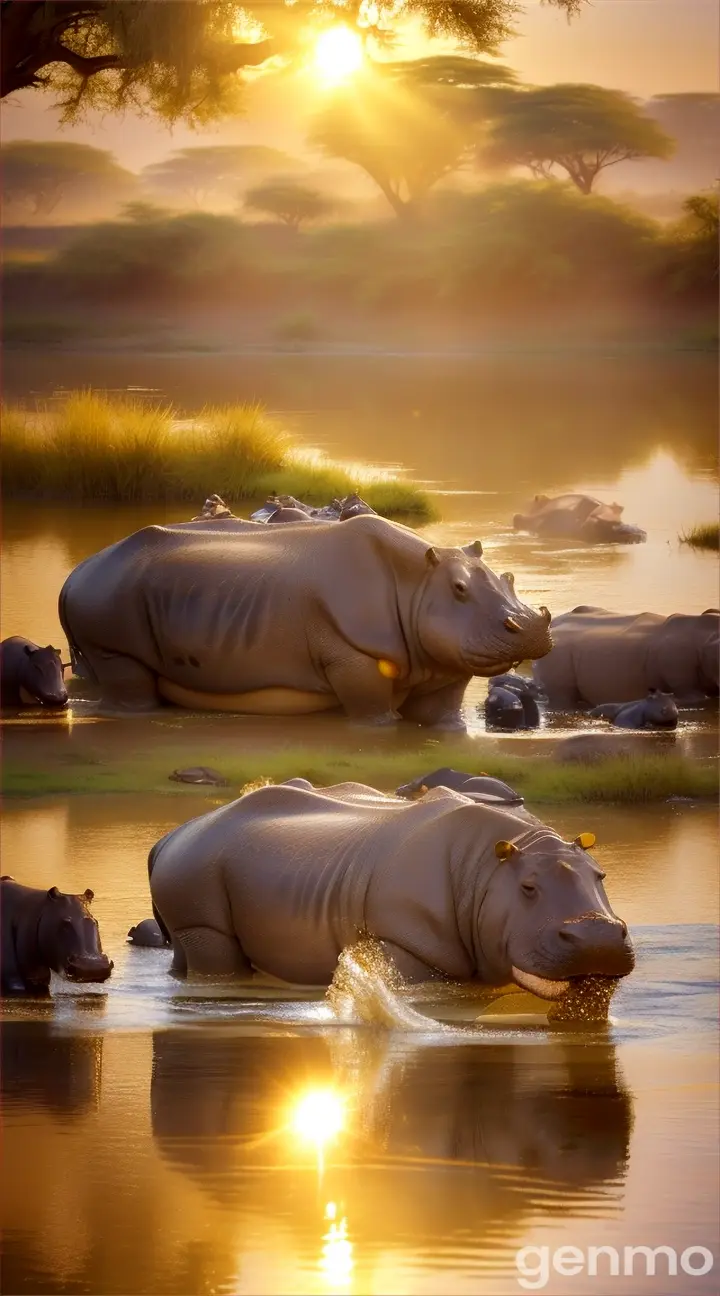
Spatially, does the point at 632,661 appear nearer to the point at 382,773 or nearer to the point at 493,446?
the point at 382,773

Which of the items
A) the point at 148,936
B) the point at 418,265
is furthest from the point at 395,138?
the point at 148,936

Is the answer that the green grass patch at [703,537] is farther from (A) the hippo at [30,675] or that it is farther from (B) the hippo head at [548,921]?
(B) the hippo head at [548,921]

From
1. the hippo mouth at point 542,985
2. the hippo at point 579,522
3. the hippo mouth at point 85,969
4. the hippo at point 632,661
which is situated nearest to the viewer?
the hippo mouth at point 542,985

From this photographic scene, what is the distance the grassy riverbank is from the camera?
465 inches

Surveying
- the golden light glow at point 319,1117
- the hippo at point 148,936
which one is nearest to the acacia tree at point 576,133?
the hippo at point 148,936

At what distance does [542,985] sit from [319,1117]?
2.33 feet

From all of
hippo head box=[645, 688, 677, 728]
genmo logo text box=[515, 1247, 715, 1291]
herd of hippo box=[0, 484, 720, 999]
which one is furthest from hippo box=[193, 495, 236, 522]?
genmo logo text box=[515, 1247, 715, 1291]

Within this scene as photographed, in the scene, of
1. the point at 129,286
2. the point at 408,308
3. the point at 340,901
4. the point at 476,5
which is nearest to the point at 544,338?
the point at 408,308

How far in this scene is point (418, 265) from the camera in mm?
17906

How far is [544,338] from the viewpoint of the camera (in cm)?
1930

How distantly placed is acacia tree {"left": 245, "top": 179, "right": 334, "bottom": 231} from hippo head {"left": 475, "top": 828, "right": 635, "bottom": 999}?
1340 centimetres

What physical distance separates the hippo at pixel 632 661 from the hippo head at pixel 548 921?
3.29m

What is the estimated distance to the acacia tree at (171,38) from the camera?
12.3 meters

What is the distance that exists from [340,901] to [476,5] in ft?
26.7
